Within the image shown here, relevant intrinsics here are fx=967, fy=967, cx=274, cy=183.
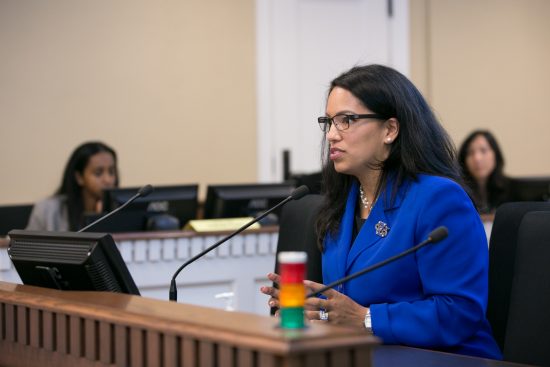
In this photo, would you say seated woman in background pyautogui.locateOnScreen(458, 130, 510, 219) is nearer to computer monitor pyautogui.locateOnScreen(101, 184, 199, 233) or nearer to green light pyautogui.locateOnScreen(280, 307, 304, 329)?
computer monitor pyautogui.locateOnScreen(101, 184, 199, 233)

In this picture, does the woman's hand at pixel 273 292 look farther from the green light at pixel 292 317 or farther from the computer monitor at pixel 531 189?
the computer monitor at pixel 531 189

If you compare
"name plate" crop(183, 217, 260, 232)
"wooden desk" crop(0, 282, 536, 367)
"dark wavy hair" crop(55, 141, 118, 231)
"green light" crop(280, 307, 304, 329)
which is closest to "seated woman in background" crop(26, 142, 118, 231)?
"dark wavy hair" crop(55, 141, 118, 231)

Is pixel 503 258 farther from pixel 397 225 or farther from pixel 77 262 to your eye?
pixel 77 262

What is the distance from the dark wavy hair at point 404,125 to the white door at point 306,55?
3.91 meters

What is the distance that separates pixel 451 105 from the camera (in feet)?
24.0

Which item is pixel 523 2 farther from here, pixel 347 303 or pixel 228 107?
pixel 347 303

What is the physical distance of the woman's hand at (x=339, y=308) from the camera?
2.33m

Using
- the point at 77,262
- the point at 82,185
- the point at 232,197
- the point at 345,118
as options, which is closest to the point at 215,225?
the point at 232,197

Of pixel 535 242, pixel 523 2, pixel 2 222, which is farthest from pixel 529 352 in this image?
pixel 523 2

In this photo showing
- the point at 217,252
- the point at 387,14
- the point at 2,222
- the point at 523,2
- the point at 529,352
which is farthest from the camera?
the point at 523,2

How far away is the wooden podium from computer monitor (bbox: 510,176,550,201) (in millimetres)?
3839

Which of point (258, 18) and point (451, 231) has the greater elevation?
point (258, 18)

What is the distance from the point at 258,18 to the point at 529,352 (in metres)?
4.64

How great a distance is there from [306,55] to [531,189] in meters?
1.98
